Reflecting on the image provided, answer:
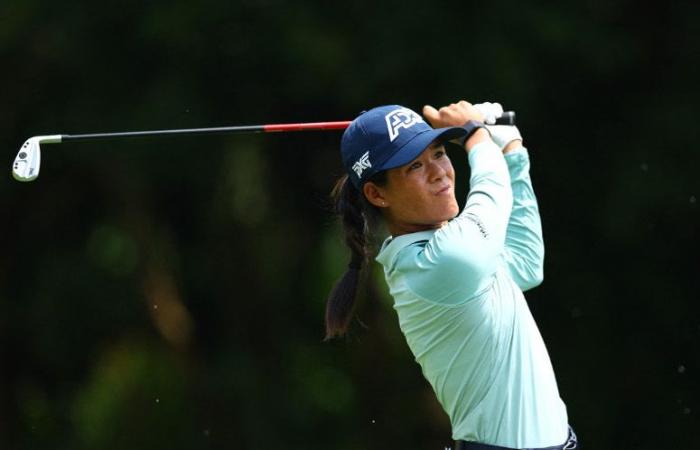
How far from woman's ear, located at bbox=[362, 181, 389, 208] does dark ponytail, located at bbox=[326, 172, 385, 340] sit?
37 mm

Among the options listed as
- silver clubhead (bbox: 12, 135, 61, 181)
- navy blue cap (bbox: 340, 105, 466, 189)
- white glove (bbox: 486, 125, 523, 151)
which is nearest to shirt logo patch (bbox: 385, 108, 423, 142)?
navy blue cap (bbox: 340, 105, 466, 189)

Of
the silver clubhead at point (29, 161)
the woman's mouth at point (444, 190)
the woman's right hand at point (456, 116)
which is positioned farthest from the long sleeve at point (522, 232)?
the silver clubhead at point (29, 161)

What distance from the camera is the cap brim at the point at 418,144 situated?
105 inches

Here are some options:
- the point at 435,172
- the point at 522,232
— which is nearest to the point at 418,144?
the point at 435,172

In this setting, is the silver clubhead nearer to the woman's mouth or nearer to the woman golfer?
the woman golfer

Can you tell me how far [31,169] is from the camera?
11.8ft

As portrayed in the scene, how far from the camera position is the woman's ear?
2.76 m

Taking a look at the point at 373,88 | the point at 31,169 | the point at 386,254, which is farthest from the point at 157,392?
the point at 386,254

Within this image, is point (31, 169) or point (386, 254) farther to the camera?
point (31, 169)

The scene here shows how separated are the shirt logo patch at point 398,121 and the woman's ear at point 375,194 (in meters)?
0.11

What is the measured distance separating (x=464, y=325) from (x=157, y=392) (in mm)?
4114

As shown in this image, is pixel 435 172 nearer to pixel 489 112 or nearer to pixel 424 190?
pixel 424 190

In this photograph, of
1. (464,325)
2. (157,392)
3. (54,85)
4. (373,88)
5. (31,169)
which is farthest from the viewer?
(157,392)

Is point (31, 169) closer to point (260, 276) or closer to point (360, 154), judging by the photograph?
point (360, 154)
